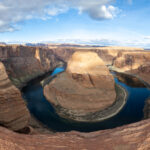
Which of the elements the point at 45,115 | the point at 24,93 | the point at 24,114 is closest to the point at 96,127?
the point at 45,115

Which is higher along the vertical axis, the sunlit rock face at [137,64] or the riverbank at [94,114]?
the sunlit rock face at [137,64]

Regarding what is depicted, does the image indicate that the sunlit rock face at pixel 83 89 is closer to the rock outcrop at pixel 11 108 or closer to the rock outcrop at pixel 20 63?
the rock outcrop at pixel 11 108

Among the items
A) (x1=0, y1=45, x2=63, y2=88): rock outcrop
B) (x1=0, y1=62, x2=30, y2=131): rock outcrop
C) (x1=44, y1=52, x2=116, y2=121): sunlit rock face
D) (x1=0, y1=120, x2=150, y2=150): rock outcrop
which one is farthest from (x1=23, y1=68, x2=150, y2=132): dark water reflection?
(x1=0, y1=120, x2=150, y2=150): rock outcrop

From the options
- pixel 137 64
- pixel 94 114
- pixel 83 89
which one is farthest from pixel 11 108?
pixel 137 64

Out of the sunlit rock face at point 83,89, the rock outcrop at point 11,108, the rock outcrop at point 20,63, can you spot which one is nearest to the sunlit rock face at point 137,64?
the sunlit rock face at point 83,89

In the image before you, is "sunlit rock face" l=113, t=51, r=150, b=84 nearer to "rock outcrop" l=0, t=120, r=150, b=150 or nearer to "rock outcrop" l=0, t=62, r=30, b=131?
"rock outcrop" l=0, t=62, r=30, b=131
